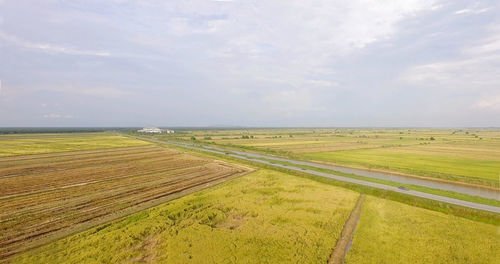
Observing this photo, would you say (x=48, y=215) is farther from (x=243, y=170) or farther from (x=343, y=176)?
(x=343, y=176)

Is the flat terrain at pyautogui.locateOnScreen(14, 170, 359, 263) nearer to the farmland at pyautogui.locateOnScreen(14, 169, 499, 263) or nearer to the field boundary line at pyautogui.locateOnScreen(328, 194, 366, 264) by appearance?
the farmland at pyautogui.locateOnScreen(14, 169, 499, 263)

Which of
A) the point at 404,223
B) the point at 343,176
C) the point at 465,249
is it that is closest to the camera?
the point at 465,249

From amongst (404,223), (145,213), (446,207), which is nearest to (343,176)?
(446,207)

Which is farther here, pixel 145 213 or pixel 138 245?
pixel 145 213

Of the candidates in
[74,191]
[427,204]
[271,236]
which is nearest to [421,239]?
[427,204]

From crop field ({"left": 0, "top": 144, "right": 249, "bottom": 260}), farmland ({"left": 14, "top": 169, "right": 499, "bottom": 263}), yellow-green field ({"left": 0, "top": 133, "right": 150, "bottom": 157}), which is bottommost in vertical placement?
farmland ({"left": 14, "top": 169, "right": 499, "bottom": 263})

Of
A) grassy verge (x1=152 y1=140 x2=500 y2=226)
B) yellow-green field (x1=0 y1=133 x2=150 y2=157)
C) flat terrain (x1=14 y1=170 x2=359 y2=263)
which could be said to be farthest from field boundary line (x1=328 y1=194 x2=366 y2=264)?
yellow-green field (x1=0 y1=133 x2=150 y2=157)

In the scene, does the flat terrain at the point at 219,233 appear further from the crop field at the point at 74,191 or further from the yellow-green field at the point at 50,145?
the yellow-green field at the point at 50,145

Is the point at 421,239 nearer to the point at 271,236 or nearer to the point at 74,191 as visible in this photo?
the point at 271,236
